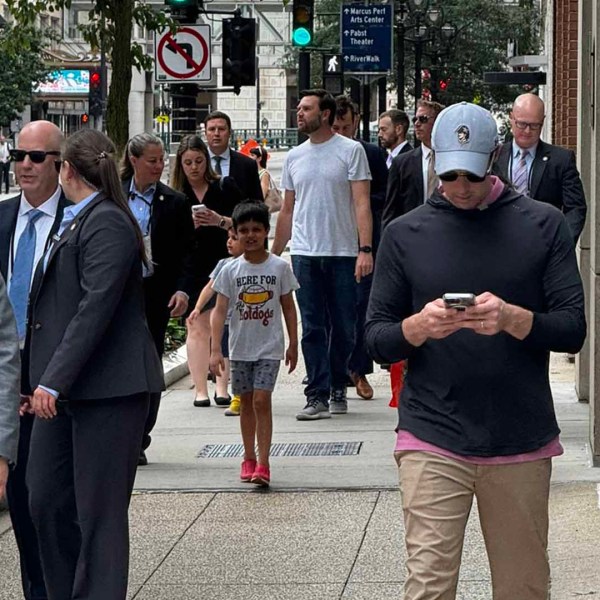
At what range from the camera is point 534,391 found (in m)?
4.73

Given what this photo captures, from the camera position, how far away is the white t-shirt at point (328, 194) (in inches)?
435

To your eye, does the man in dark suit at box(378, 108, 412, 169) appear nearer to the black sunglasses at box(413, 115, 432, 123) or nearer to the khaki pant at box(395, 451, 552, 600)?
the black sunglasses at box(413, 115, 432, 123)

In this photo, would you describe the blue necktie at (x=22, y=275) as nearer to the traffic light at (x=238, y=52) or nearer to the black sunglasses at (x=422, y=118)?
the black sunglasses at (x=422, y=118)

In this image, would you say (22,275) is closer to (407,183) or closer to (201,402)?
(407,183)

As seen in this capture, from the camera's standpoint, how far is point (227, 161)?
38.7ft

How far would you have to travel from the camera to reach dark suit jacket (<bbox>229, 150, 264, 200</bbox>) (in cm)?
1168

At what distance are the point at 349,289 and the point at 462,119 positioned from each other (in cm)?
654

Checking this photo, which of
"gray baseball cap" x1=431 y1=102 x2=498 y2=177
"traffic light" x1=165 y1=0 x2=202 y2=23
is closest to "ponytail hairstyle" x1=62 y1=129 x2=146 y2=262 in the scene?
"gray baseball cap" x1=431 y1=102 x2=498 y2=177

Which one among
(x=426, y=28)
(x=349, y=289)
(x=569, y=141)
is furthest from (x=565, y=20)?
(x=426, y=28)

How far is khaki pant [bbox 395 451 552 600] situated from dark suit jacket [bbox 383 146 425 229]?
18.9ft

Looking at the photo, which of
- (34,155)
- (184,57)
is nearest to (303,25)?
(184,57)

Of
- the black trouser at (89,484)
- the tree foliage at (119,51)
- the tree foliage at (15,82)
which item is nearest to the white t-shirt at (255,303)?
the black trouser at (89,484)

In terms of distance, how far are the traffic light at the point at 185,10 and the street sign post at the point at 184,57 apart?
0.14 m

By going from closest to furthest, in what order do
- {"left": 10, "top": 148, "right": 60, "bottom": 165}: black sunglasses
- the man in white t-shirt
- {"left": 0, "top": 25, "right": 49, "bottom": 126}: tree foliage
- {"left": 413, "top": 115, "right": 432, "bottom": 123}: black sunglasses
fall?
{"left": 10, "top": 148, "right": 60, "bottom": 165}: black sunglasses → the man in white t-shirt → {"left": 413, "top": 115, "right": 432, "bottom": 123}: black sunglasses → {"left": 0, "top": 25, "right": 49, "bottom": 126}: tree foliage
